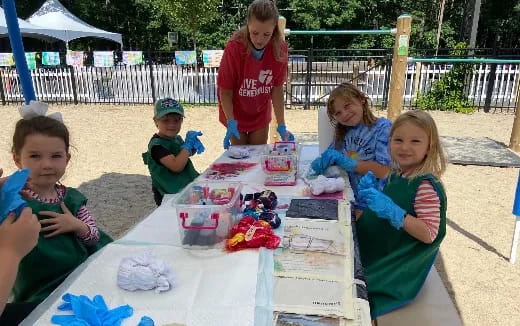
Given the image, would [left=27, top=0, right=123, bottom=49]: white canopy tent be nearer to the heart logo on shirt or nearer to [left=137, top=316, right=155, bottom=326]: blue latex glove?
the heart logo on shirt

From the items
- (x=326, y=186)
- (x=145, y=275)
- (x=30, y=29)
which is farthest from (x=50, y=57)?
(x=145, y=275)

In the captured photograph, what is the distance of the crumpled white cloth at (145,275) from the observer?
41.8 inches

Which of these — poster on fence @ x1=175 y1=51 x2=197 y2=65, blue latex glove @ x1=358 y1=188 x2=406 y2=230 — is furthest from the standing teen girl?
poster on fence @ x1=175 y1=51 x2=197 y2=65

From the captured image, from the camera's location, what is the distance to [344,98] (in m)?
2.22

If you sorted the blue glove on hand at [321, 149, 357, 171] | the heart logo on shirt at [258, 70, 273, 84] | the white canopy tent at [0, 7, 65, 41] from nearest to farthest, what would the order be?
1. the blue glove on hand at [321, 149, 357, 171]
2. the heart logo on shirt at [258, 70, 273, 84]
3. the white canopy tent at [0, 7, 65, 41]

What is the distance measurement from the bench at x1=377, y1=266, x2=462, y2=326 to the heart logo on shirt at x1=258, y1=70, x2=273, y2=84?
1796 millimetres

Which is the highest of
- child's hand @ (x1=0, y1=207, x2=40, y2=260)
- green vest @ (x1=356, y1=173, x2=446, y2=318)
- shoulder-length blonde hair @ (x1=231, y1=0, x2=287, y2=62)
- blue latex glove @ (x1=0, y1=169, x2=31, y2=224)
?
shoulder-length blonde hair @ (x1=231, y1=0, x2=287, y2=62)

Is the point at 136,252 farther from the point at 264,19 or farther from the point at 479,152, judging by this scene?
the point at 479,152

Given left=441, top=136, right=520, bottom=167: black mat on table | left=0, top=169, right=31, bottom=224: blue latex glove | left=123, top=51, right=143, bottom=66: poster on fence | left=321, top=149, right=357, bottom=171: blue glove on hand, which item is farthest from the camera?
left=123, top=51, right=143, bottom=66: poster on fence

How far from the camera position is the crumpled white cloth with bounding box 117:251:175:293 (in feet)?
3.49

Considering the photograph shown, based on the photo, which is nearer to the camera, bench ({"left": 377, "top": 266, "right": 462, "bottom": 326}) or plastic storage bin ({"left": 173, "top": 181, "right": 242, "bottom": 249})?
plastic storage bin ({"left": 173, "top": 181, "right": 242, "bottom": 249})

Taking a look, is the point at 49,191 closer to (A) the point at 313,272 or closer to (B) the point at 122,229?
(A) the point at 313,272

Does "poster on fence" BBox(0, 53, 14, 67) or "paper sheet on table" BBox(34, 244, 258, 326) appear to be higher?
"poster on fence" BBox(0, 53, 14, 67)

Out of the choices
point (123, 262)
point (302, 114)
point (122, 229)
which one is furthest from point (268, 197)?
point (302, 114)
